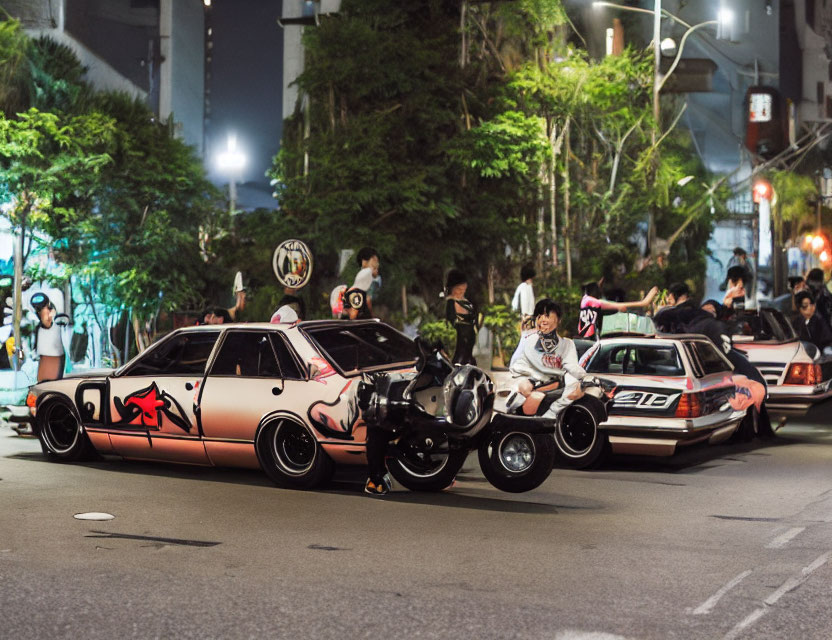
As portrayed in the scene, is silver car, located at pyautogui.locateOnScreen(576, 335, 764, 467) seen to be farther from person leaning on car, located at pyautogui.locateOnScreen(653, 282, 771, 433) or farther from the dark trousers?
the dark trousers

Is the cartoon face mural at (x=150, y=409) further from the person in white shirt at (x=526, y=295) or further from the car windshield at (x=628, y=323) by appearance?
the person in white shirt at (x=526, y=295)

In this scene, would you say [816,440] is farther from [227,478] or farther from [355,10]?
[355,10]

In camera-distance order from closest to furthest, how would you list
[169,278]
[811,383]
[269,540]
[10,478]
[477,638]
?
[477,638] < [269,540] < [10,478] < [811,383] < [169,278]

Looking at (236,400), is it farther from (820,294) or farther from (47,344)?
(820,294)

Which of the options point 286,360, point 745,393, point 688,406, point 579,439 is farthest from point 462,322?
point 745,393

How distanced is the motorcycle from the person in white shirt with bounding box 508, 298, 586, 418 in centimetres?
136

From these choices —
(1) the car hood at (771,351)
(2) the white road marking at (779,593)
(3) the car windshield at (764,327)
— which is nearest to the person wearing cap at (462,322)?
(1) the car hood at (771,351)

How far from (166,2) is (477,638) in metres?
38.4

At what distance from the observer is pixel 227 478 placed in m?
11.2

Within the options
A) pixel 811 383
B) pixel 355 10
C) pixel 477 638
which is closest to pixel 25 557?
pixel 477 638

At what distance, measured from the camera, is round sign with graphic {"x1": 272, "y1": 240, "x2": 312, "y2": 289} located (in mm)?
17875

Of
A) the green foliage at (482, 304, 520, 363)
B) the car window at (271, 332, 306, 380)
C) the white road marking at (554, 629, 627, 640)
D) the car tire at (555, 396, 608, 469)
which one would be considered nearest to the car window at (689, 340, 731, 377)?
the car tire at (555, 396, 608, 469)

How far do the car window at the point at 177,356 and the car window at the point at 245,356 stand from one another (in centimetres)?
29

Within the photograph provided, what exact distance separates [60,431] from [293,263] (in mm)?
6435
